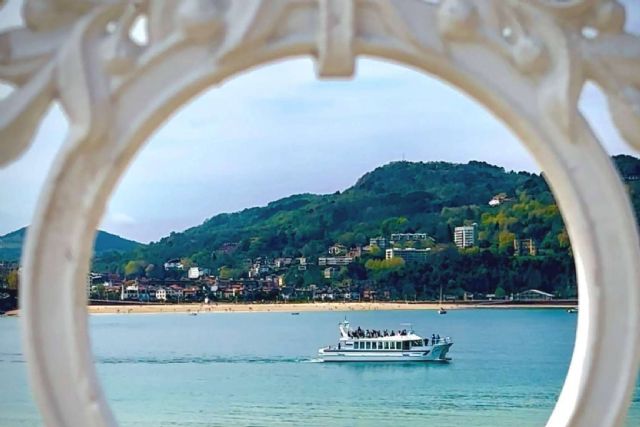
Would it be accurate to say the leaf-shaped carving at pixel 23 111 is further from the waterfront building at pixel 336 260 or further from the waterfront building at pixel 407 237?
the waterfront building at pixel 336 260

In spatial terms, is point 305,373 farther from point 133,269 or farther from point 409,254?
point 133,269

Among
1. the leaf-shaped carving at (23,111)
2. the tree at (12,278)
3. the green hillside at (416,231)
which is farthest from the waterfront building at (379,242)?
the leaf-shaped carving at (23,111)

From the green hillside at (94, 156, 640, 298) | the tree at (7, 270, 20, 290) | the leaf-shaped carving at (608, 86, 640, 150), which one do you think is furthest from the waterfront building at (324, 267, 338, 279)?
the leaf-shaped carving at (608, 86, 640, 150)

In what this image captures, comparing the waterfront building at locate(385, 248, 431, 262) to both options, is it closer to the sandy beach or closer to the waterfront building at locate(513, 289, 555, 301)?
the sandy beach

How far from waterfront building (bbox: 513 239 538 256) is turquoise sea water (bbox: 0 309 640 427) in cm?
204

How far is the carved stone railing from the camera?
277 centimetres

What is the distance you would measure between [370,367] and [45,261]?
54.5ft

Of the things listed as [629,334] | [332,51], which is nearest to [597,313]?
[629,334]

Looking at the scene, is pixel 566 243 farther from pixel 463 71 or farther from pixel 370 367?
pixel 463 71

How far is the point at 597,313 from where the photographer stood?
279 centimetres

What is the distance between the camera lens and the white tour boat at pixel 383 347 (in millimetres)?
19453

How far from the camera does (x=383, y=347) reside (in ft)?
64.5

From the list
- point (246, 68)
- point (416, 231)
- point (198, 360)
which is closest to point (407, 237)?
point (416, 231)

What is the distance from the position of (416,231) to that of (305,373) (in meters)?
3.01
